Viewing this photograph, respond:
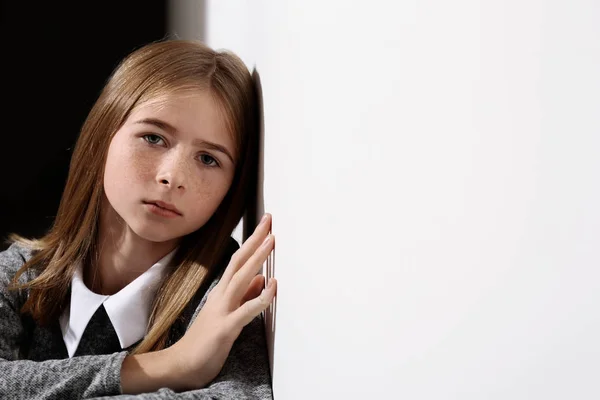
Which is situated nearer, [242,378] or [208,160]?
[242,378]

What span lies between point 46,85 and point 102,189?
3.04 ft

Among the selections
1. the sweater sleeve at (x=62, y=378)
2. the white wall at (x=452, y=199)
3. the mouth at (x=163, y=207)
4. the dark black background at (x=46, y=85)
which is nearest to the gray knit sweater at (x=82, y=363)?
the sweater sleeve at (x=62, y=378)

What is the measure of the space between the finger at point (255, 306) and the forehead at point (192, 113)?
22 centimetres

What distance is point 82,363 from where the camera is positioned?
0.86 m

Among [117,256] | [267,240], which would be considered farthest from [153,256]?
[267,240]

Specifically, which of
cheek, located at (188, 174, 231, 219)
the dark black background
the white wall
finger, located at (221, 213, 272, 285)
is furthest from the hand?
the dark black background

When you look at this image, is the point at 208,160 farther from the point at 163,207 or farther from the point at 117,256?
the point at 117,256

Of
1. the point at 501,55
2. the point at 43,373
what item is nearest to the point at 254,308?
the point at 43,373

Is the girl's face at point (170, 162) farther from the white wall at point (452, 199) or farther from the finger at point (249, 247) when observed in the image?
the white wall at point (452, 199)

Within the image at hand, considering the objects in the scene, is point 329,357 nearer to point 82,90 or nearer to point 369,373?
point 369,373

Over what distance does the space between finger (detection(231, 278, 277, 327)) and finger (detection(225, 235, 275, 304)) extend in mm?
23

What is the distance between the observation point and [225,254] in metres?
1.06

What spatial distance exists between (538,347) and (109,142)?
84 centimetres

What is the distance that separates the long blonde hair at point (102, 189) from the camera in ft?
3.27
